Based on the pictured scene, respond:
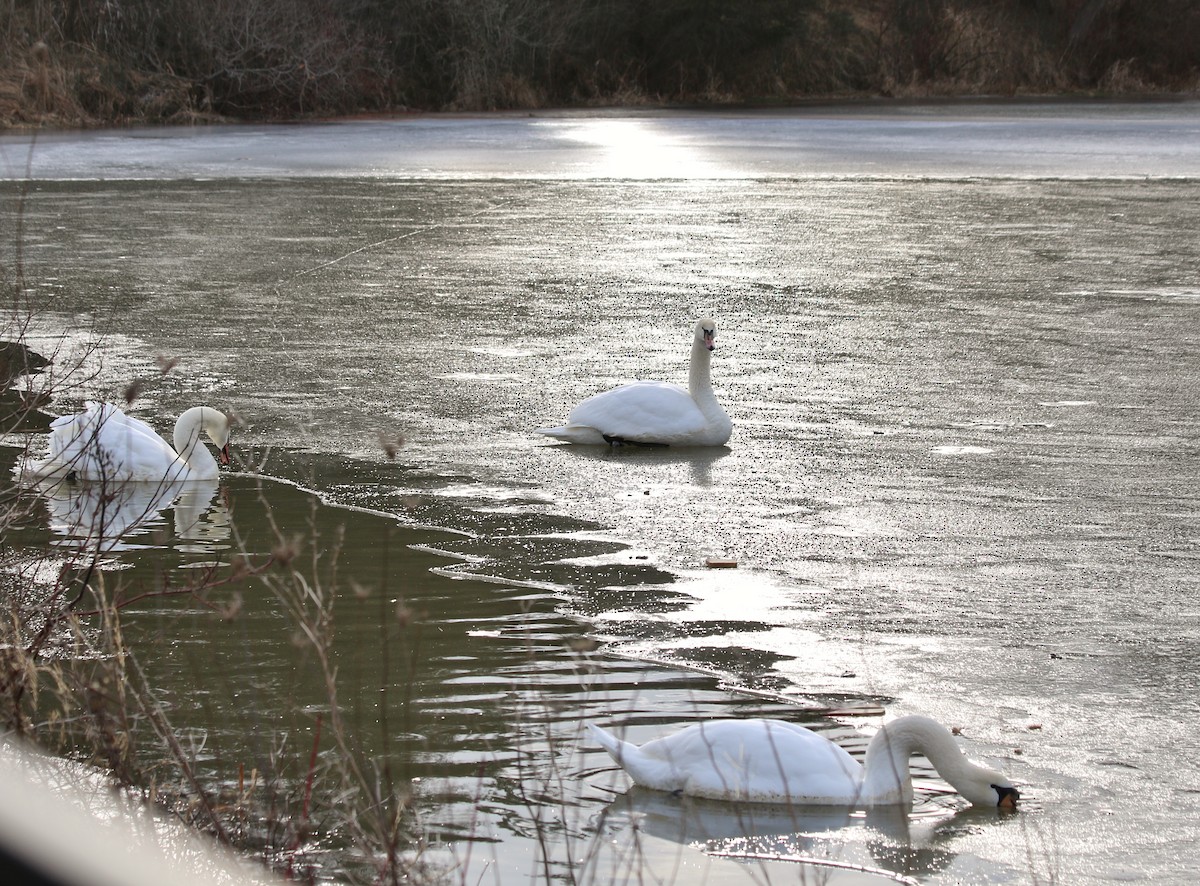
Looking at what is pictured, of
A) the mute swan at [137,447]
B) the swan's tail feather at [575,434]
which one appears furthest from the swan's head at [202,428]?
the swan's tail feather at [575,434]

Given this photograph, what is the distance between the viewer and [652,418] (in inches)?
294

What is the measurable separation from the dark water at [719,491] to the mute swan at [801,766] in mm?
75


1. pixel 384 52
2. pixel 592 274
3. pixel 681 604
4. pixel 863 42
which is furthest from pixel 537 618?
pixel 863 42

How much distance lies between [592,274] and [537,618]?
7724 millimetres

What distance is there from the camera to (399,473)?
7.00m

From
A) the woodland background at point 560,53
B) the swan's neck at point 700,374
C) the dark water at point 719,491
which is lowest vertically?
the dark water at point 719,491

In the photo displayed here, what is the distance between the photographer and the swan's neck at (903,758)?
3699 millimetres

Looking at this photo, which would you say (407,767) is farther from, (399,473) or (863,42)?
(863,42)

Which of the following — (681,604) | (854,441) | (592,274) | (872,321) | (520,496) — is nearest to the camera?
(681,604)

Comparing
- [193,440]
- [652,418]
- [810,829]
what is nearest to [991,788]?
[810,829]

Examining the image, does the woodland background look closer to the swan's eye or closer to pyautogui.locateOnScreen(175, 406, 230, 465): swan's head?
pyautogui.locateOnScreen(175, 406, 230, 465): swan's head

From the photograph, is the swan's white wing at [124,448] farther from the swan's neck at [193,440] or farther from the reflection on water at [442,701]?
the reflection on water at [442,701]

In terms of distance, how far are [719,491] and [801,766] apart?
3160 millimetres

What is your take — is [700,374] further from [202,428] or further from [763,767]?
[763,767]
